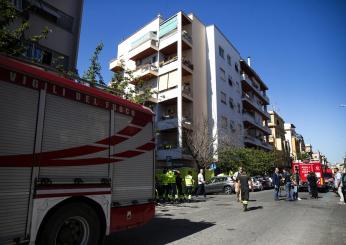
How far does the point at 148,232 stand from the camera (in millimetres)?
7652

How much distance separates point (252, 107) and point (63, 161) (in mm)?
47536

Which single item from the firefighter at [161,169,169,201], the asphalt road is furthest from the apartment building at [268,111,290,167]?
the asphalt road

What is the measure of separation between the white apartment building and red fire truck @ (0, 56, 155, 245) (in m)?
22.9

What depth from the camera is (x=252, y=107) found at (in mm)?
49938

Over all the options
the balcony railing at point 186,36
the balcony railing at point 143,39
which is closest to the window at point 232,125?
the balcony railing at point 186,36

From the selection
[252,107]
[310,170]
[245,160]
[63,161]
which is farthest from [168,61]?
[63,161]

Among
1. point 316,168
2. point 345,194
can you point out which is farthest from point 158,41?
point 345,194

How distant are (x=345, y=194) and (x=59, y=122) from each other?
40.7 ft

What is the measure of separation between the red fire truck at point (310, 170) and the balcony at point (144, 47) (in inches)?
764

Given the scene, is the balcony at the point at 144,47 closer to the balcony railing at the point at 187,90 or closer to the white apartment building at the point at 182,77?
the white apartment building at the point at 182,77

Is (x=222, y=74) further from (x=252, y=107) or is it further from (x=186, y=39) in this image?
(x=252, y=107)

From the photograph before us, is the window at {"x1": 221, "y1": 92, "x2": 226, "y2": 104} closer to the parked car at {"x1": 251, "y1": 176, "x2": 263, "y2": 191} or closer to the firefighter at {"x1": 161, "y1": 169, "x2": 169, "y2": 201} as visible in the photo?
the parked car at {"x1": 251, "y1": 176, "x2": 263, "y2": 191}

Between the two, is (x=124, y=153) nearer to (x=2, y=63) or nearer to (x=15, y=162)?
(x=15, y=162)

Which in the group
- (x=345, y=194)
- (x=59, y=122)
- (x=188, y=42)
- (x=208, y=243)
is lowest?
(x=208, y=243)
